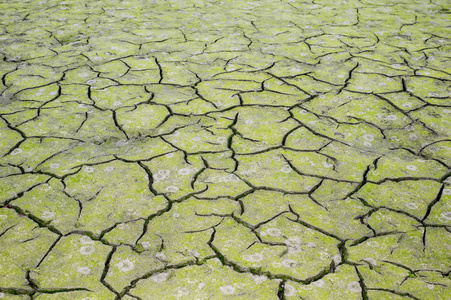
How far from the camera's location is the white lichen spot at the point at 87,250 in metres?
1.85

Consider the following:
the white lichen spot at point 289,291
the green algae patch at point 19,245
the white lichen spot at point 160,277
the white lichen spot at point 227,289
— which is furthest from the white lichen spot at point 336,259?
the green algae patch at point 19,245

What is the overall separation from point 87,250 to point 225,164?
908 mm

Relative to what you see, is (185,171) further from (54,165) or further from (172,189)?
(54,165)

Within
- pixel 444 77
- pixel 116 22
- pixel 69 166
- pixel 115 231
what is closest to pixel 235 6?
pixel 116 22

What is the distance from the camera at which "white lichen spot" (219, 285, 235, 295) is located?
5.49 feet

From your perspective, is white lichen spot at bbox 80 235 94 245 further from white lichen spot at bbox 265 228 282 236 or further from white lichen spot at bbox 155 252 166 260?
white lichen spot at bbox 265 228 282 236

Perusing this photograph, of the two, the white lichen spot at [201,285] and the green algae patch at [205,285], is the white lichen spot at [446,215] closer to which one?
the green algae patch at [205,285]

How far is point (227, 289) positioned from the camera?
1.69 metres

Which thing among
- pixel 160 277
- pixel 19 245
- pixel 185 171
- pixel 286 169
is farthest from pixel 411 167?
pixel 19 245

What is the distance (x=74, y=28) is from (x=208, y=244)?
3599 mm

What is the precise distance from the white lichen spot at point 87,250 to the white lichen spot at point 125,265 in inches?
5.8

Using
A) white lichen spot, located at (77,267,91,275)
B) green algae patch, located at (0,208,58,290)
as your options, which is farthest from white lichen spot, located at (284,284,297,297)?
green algae patch, located at (0,208,58,290)

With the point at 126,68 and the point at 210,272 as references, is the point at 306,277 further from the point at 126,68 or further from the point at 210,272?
the point at 126,68

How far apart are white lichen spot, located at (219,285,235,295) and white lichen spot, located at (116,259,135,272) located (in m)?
0.39
